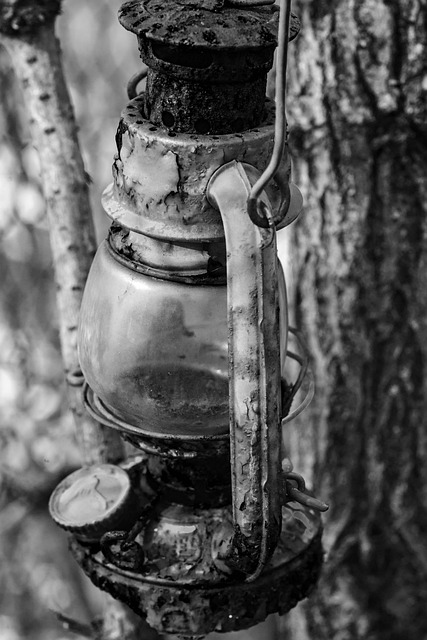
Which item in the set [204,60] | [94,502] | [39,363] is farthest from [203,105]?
[39,363]

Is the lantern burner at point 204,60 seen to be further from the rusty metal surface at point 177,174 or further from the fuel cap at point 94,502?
the fuel cap at point 94,502

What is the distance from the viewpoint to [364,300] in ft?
6.91

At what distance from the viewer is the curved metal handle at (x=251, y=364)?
2.58ft

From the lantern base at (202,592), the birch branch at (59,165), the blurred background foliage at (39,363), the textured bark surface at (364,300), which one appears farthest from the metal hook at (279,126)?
the blurred background foliage at (39,363)

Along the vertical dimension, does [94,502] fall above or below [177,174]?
below

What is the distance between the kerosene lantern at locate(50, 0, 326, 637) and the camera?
80 centimetres

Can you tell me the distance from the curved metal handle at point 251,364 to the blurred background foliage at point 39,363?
8.86 ft

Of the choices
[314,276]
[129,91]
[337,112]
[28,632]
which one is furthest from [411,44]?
[28,632]

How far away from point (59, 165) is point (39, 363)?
93.1 inches

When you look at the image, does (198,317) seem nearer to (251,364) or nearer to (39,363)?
(251,364)

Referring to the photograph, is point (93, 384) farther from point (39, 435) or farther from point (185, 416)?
point (39, 435)

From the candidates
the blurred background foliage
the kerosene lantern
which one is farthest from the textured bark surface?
the blurred background foliage

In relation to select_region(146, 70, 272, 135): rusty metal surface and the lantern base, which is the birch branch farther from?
select_region(146, 70, 272, 135): rusty metal surface

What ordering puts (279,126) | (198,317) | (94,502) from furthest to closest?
(94,502) → (198,317) → (279,126)
